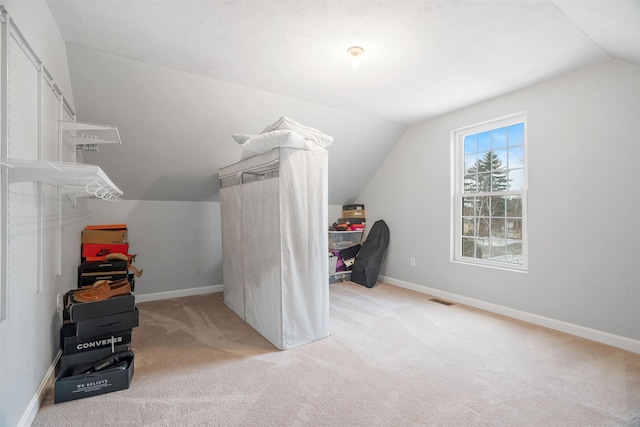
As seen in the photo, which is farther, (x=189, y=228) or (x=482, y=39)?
(x=189, y=228)

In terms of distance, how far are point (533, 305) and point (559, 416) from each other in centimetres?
164

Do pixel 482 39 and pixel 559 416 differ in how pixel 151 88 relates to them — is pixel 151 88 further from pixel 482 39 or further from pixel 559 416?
pixel 559 416

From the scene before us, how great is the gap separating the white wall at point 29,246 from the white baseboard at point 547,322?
12.9 ft

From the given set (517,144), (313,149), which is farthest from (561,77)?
(313,149)

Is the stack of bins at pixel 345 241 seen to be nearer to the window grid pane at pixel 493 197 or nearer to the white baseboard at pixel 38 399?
the window grid pane at pixel 493 197

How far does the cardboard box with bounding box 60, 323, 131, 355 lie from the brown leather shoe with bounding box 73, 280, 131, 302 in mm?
194

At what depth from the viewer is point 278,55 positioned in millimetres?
2564

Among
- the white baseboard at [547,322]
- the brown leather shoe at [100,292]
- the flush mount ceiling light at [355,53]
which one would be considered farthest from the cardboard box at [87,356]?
the white baseboard at [547,322]

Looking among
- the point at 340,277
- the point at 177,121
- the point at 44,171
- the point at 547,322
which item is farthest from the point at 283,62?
the point at 547,322

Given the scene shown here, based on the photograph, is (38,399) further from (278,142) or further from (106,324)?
(278,142)

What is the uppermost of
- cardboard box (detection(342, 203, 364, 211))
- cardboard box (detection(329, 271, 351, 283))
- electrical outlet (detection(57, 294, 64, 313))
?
cardboard box (detection(342, 203, 364, 211))

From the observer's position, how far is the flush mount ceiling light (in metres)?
2.43

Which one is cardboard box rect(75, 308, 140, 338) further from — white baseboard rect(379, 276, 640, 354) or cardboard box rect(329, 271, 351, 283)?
white baseboard rect(379, 276, 640, 354)

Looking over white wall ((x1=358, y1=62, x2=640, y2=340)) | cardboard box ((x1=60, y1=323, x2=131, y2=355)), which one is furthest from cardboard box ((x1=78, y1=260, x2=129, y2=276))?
white wall ((x1=358, y1=62, x2=640, y2=340))
